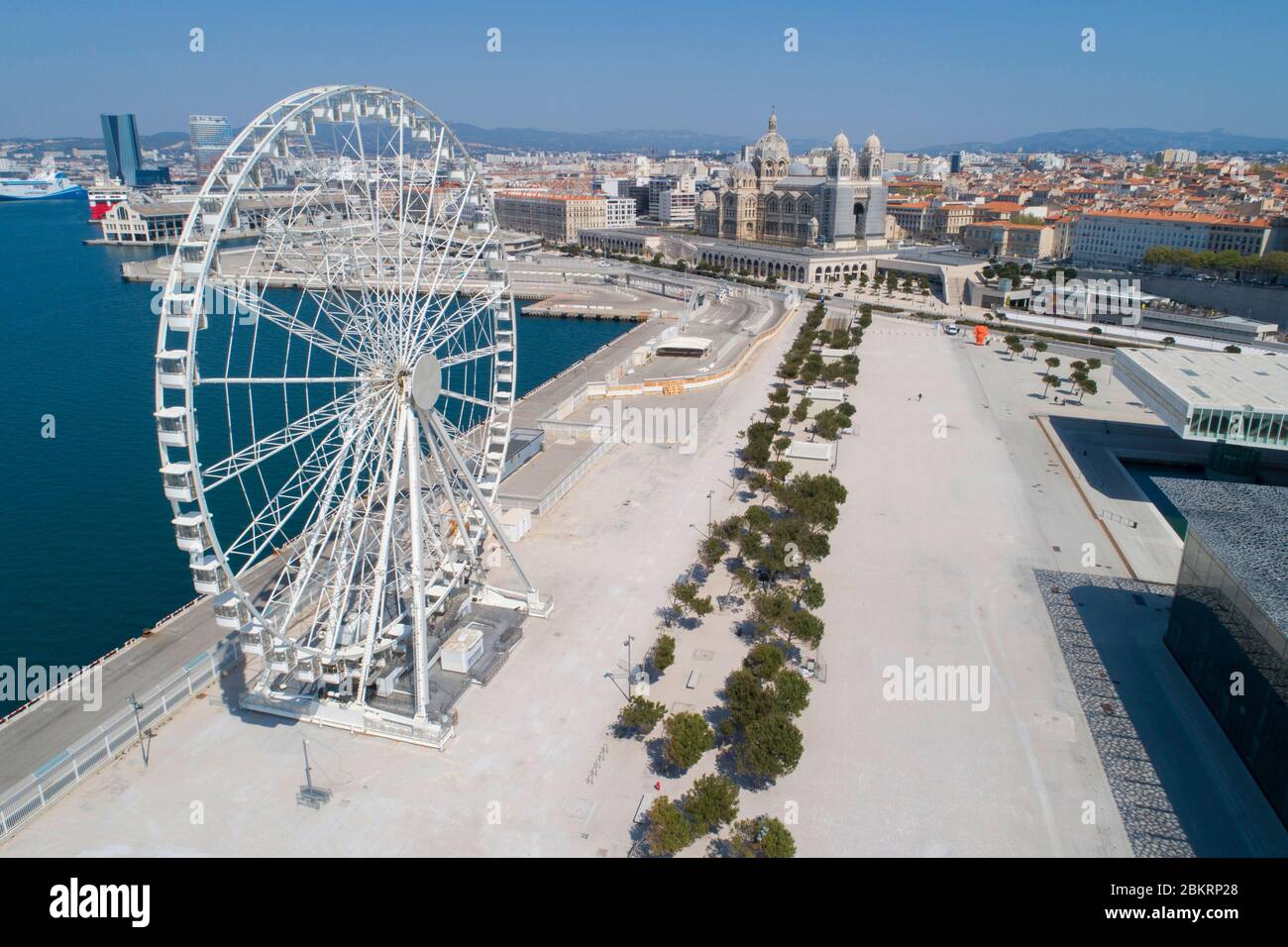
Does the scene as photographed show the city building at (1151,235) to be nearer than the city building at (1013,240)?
Yes

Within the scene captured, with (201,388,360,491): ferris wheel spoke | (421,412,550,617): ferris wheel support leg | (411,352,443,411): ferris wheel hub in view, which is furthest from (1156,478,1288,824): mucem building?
(201,388,360,491): ferris wheel spoke

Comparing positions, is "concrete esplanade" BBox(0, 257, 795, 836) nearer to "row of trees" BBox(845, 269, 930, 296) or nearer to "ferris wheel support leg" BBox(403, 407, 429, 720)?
"ferris wheel support leg" BBox(403, 407, 429, 720)

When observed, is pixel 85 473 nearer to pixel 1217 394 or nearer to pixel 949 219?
pixel 1217 394

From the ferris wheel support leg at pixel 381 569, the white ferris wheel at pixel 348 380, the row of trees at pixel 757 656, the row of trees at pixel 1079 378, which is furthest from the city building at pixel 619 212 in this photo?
the ferris wheel support leg at pixel 381 569

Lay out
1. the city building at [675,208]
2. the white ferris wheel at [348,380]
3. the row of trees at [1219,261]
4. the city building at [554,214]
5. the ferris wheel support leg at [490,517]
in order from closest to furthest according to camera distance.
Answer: the white ferris wheel at [348,380] → the ferris wheel support leg at [490,517] → the row of trees at [1219,261] → the city building at [554,214] → the city building at [675,208]

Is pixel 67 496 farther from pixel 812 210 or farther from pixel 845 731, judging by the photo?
pixel 812 210

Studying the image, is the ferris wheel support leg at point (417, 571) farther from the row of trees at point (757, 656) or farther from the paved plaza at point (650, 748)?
the row of trees at point (757, 656)
